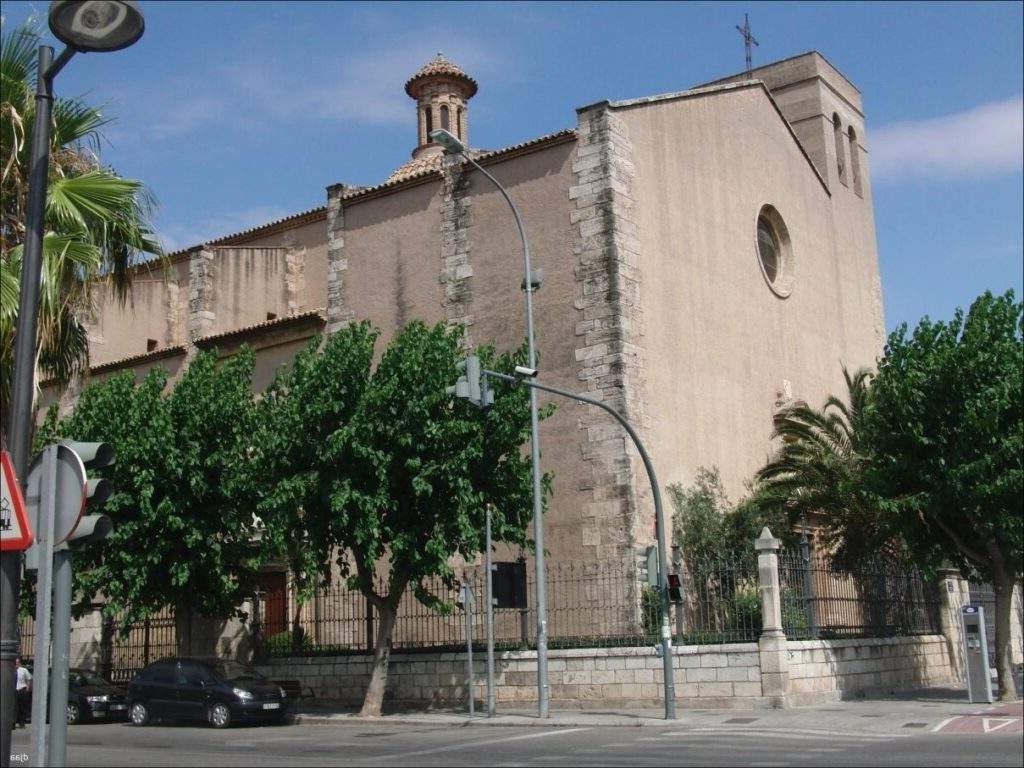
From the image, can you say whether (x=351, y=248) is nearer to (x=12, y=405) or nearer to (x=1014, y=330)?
(x=1014, y=330)

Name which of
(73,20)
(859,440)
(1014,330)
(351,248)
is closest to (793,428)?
A: (859,440)

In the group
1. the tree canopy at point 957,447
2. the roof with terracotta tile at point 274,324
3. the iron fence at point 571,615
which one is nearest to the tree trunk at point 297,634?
the iron fence at point 571,615

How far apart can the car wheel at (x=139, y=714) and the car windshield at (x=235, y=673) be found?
63.3 inches

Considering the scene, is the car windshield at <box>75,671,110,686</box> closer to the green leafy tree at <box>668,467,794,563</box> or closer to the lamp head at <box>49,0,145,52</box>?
the green leafy tree at <box>668,467,794,563</box>

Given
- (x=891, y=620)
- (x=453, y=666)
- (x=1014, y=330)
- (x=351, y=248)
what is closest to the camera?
(x=1014, y=330)

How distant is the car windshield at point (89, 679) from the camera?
2319cm

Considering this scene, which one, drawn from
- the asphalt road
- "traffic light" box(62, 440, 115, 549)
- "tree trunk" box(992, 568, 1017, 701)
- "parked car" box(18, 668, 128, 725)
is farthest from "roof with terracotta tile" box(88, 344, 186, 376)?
"traffic light" box(62, 440, 115, 549)

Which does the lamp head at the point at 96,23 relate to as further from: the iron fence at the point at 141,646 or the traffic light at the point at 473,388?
the iron fence at the point at 141,646

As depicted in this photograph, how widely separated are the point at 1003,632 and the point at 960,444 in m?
3.26

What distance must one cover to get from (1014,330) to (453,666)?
37.3 ft

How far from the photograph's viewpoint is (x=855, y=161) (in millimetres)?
36188

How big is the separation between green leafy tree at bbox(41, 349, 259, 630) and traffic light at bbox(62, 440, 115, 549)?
52.3ft

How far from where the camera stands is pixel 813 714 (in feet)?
59.5

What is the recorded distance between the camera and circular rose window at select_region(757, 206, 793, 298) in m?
30.0
